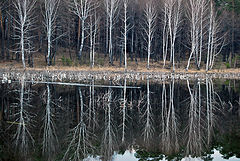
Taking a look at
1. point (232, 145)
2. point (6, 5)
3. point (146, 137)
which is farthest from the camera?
point (6, 5)

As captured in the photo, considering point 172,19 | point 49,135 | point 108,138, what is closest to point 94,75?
point 172,19

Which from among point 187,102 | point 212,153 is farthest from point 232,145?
point 187,102

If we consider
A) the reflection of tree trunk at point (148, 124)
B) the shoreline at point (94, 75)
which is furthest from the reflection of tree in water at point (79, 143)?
the shoreline at point (94, 75)

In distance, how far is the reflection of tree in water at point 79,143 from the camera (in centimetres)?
805

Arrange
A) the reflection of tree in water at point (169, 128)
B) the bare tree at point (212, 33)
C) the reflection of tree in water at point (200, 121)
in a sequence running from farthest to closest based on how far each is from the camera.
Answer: the bare tree at point (212, 33)
the reflection of tree in water at point (200, 121)
the reflection of tree in water at point (169, 128)

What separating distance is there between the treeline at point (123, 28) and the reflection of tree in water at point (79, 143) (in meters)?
25.8

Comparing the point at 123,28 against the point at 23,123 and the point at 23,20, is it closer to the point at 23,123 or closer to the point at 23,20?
the point at 23,20

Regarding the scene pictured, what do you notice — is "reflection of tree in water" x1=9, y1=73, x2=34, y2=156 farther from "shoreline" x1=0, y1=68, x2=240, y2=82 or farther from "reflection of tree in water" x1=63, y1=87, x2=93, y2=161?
"shoreline" x1=0, y1=68, x2=240, y2=82

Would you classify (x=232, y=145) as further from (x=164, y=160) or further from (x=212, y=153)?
(x=164, y=160)

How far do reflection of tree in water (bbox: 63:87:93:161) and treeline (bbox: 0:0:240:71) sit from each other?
84.8ft

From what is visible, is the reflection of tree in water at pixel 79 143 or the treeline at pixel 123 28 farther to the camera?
the treeline at pixel 123 28

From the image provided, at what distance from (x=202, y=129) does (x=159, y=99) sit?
6149 mm

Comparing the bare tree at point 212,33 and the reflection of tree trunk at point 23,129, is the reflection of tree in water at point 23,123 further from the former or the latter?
Result: the bare tree at point 212,33

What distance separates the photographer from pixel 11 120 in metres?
11.2
